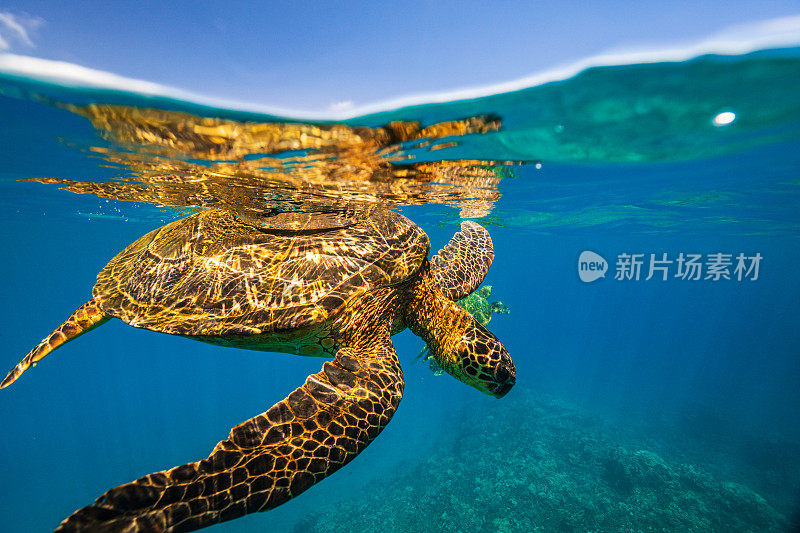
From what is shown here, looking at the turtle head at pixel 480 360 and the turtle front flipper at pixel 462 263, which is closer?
the turtle head at pixel 480 360

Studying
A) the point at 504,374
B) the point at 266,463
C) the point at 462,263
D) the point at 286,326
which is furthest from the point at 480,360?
the point at 462,263

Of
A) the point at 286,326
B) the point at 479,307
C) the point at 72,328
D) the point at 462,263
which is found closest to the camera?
the point at 286,326

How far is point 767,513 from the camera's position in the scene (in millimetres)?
11117

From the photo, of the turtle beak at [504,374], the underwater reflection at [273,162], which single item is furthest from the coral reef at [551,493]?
the underwater reflection at [273,162]

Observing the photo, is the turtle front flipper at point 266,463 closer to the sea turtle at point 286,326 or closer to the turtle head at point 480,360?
the sea turtle at point 286,326

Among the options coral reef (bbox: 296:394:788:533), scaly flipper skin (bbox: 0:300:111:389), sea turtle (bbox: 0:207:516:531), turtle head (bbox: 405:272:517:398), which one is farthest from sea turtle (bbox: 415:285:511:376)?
scaly flipper skin (bbox: 0:300:111:389)

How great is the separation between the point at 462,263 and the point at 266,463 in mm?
5042

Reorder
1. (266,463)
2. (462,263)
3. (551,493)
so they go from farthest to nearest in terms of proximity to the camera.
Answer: (551,493) < (462,263) < (266,463)

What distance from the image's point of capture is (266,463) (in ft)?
7.83

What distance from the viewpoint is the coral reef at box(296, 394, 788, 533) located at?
1031 cm

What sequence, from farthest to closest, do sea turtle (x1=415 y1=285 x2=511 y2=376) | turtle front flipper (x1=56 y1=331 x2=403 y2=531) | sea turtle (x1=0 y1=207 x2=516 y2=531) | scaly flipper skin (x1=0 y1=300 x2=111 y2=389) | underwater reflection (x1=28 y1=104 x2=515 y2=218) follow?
sea turtle (x1=415 y1=285 x2=511 y2=376) < underwater reflection (x1=28 y1=104 x2=515 y2=218) < scaly flipper skin (x1=0 y1=300 x2=111 y2=389) < sea turtle (x1=0 y1=207 x2=516 y2=531) < turtle front flipper (x1=56 y1=331 x2=403 y2=531)

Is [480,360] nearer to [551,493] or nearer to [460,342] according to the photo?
[460,342]

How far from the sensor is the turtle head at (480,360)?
12.6 feet

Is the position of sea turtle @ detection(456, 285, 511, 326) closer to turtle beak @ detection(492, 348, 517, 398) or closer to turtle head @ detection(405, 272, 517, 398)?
turtle head @ detection(405, 272, 517, 398)
